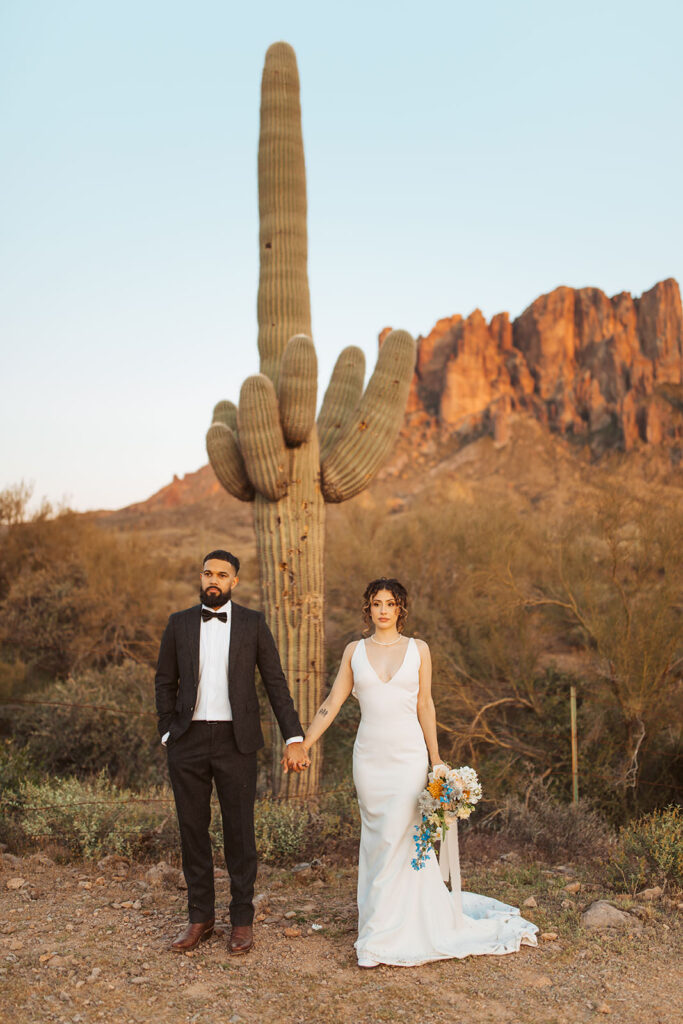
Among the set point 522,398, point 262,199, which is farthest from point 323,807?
point 522,398

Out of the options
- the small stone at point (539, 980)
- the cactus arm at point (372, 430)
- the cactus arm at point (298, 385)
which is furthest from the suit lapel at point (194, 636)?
the cactus arm at point (372, 430)

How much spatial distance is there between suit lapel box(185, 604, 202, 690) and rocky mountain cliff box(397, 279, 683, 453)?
50.3 m

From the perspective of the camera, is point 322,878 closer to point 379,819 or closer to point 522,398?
point 379,819

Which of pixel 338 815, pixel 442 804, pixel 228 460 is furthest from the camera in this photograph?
pixel 228 460

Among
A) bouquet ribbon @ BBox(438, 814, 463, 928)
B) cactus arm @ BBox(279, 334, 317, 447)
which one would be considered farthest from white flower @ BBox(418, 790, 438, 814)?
cactus arm @ BBox(279, 334, 317, 447)

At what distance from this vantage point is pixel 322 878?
5.33 meters

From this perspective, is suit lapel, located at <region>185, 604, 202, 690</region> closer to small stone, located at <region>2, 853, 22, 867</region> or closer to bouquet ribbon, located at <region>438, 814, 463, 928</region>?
bouquet ribbon, located at <region>438, 814, 463, 928</region>

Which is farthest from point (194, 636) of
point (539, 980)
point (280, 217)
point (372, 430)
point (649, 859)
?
point (280, 217)

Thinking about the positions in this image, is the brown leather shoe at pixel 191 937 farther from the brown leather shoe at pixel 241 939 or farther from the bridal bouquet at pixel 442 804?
the bridal bouquet at pixel 442 804

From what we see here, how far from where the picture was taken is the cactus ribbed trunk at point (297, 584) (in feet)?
24.4

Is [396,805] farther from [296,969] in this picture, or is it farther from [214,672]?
[214,672]

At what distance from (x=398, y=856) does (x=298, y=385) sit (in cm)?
441

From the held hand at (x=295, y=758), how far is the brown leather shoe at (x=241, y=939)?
0.79m

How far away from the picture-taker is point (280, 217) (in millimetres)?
8305
